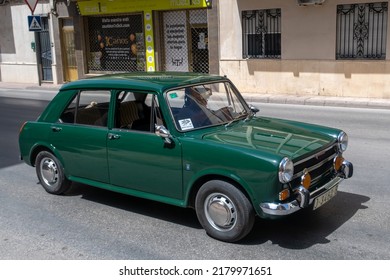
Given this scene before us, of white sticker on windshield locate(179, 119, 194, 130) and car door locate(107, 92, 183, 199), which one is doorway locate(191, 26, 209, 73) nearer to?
car door locate(107, 92, 183, 199)

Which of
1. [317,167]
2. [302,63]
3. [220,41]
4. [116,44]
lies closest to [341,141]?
[317,167]

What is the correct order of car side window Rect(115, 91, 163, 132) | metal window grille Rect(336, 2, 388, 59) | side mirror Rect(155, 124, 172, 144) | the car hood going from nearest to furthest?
the car hood < side mirror Rect(155, 124, 172, 144) < car side window Rect(115, 91, 163, 132) < metal window grille Rect(336, 2, 388, 59)

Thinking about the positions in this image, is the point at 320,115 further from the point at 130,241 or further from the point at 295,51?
the point at 130,241

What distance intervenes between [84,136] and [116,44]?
1689cm

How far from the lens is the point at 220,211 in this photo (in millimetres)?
4793

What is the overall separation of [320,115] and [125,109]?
322 inches

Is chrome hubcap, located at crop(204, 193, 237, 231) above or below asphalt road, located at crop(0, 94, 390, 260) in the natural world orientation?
above

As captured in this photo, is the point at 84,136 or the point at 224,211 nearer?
the point at 224,211

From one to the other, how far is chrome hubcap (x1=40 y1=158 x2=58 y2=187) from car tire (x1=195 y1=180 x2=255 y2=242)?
230cm

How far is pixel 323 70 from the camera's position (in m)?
16.1

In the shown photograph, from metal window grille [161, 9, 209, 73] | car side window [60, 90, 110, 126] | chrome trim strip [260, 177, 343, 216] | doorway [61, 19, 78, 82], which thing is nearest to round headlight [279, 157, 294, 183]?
chrome trim strip [260, 177, 343, 216]

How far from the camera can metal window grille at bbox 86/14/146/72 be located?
2111cm

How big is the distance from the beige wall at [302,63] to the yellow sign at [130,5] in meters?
1.49

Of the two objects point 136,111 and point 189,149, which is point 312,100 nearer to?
point 136,111
